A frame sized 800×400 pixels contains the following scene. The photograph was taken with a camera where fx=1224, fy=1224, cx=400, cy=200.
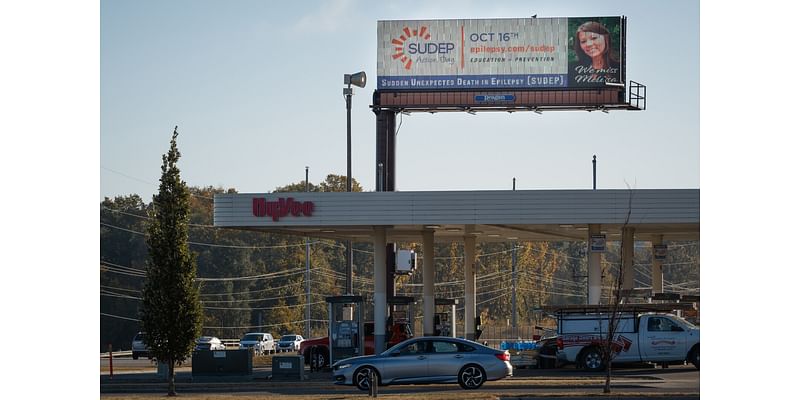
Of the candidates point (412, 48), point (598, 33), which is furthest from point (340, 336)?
point (598, 33)

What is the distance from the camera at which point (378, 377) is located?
30250 millimetres

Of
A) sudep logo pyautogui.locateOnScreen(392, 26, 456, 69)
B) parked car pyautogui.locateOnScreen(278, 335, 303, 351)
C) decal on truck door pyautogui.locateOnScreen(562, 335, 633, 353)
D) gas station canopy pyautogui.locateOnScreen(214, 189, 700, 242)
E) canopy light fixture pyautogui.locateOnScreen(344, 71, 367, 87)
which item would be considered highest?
sudep logo pyautogui.locateOnScreen(392, 26, 456, 69)

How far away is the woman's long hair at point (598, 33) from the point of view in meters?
50.8

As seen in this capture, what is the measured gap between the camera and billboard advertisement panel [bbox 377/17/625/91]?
50.7 metres

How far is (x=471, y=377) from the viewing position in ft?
98.6

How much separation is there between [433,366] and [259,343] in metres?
39.8

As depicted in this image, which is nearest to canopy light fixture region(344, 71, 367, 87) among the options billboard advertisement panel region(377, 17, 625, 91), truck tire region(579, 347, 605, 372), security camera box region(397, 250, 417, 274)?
billboard advertisement panel region(377, 17, 625, 91)

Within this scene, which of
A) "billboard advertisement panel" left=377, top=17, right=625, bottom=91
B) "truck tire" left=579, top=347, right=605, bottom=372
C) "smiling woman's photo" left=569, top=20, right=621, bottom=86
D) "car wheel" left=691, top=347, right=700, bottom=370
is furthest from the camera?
"billboard advertisement panel" left=377, top=17, right=625, bottom=91

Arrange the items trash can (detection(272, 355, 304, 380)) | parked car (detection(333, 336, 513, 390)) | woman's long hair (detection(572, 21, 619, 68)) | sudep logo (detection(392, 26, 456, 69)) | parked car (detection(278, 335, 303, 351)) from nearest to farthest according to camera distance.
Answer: parked car (detection(333, 336, 513, 390)), trash can (detection(272, 355, 304, 380)), woman's long hair (detection(572, 21, 619, 68)), sudep logo (detection(392, 26, 456, 69)), parked car (detection(278, 335, 303, 351))

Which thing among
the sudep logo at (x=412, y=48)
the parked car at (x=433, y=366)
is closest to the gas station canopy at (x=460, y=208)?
the parked car at (x=433, y=366)

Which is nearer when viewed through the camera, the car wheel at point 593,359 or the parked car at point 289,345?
the car wheel at point 593,359

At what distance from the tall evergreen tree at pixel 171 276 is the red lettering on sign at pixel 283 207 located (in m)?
11.5

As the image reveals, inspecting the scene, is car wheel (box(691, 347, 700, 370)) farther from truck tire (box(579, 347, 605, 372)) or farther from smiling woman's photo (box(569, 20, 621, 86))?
smiling woman's photo (box(569, 20, 621, 86))

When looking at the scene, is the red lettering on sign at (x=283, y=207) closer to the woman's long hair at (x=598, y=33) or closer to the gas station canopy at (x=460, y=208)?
the gas station canopy at (x=460, y=208)
